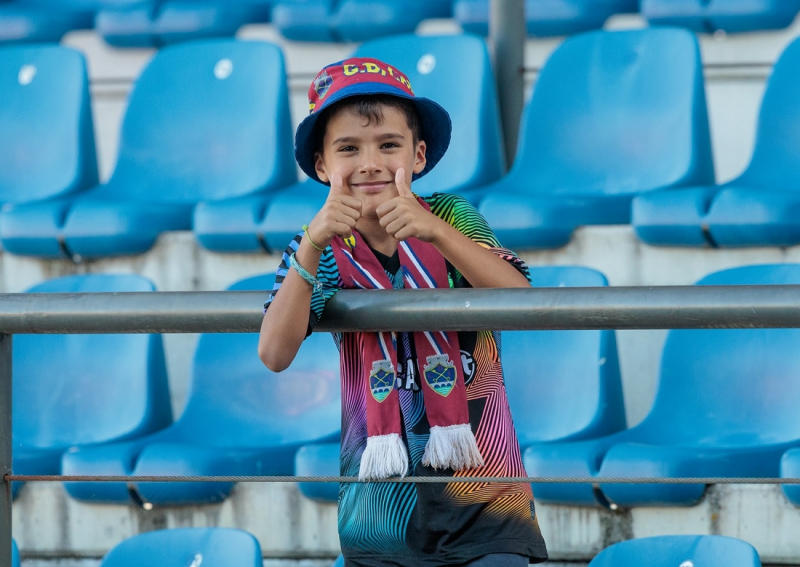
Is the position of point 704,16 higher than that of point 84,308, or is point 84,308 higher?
point 704,16

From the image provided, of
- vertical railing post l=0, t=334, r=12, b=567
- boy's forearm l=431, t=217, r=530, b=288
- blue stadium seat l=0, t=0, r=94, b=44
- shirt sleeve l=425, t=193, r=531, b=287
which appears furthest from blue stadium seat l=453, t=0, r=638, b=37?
vertical railing post l=0, t=334, r=12, b=567

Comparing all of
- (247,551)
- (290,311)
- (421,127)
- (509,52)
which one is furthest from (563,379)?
(290,311)

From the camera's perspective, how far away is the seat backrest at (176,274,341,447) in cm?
259

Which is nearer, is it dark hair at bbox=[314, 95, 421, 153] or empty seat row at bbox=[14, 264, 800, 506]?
dark hair at bbox=[314, 95, 421, 153]

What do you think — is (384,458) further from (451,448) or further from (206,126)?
(206,126)

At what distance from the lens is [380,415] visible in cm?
142

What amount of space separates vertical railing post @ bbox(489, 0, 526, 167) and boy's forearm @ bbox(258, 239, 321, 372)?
1961mm

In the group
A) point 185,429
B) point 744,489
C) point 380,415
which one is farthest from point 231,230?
point 380,415

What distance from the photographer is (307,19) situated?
3.75 meters

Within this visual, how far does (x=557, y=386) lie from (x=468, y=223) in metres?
1.01

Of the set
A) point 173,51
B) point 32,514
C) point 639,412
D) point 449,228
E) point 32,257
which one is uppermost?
point 173,51

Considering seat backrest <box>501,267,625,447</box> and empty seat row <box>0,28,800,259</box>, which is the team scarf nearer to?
seat backrest <box>501,267,625,447</box>

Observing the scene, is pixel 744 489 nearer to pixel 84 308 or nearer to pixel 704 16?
pixel 84 308

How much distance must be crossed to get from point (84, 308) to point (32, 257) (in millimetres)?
1817
